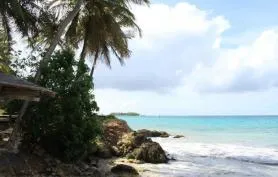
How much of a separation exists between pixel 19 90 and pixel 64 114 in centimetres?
566

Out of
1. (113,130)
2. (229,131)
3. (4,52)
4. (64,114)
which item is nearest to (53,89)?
(64,114)

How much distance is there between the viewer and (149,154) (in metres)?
20.0

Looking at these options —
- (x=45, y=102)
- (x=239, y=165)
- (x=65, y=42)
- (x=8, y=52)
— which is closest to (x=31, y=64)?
(x=45, y=102)

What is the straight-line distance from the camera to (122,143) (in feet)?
72.7

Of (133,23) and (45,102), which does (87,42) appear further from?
(45,102)

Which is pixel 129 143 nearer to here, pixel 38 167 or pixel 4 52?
pixel 4 52

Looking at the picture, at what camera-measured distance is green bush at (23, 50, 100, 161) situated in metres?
15.4

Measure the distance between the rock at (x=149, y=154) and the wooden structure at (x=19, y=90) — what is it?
10.3 meters

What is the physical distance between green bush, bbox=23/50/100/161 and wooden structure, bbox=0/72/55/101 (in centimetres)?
500

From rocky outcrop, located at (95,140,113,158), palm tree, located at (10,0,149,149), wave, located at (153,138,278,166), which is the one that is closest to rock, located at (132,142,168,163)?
rocky outcrop, located at (95,140,113,158)

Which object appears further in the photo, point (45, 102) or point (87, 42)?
point (87, 42)

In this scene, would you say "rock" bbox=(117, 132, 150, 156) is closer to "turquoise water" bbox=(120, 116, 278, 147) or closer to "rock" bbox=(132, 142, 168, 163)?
"rock" bbox=(132, 142, 168, 163)

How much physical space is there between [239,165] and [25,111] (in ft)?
35.1

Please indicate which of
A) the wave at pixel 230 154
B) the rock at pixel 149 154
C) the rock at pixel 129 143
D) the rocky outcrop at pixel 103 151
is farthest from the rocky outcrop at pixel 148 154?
the wave at pixel 230 154
